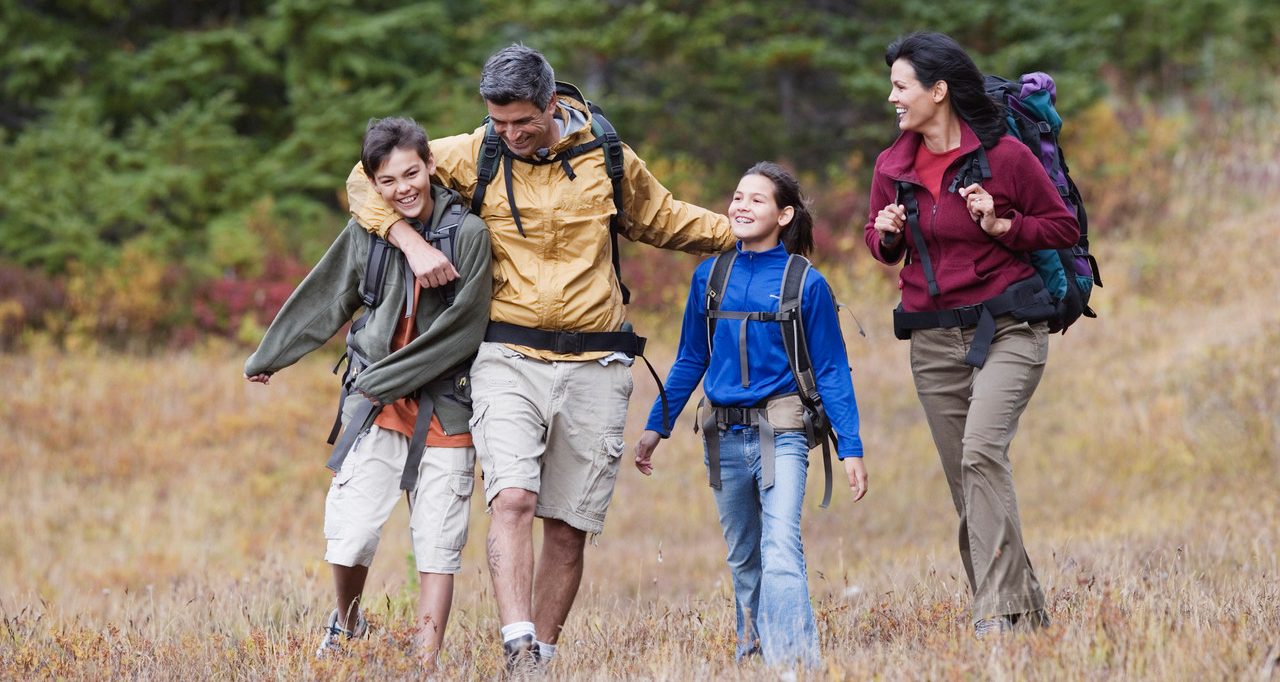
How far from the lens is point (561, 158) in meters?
4.96

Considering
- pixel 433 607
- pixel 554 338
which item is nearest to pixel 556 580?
pixel 433 607

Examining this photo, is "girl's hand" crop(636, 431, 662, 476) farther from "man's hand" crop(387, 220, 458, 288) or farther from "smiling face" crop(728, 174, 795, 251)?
"man's hand" crop(387, 220, 458, 288)

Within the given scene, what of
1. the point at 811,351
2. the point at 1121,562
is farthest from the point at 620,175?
the point at 1121,562

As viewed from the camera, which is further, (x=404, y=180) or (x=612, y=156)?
(x=612, y=156)

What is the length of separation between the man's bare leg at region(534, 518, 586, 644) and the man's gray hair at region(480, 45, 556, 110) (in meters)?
1.61

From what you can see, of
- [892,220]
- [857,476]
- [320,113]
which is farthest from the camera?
[320,113]

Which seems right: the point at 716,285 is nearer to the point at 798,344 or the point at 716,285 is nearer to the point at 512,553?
the point at 798,344

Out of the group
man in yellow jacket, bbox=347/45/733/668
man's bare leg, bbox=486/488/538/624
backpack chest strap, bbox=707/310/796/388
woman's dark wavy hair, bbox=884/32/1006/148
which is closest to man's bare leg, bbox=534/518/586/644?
man in yellow jacket, bbox=347/45/733/668

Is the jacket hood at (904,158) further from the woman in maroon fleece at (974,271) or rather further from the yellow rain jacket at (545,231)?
the yellow rain jacket at (545,231)

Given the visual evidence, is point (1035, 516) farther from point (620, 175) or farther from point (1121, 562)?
point (620, 175)

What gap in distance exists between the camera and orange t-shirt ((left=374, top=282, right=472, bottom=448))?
4.93m

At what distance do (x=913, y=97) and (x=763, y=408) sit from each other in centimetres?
126

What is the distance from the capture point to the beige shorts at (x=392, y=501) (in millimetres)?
4832

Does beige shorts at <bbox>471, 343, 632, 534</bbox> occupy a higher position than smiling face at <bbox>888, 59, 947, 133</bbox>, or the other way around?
smiling face at <bbox>888, 59, 947, 133</bbox>
